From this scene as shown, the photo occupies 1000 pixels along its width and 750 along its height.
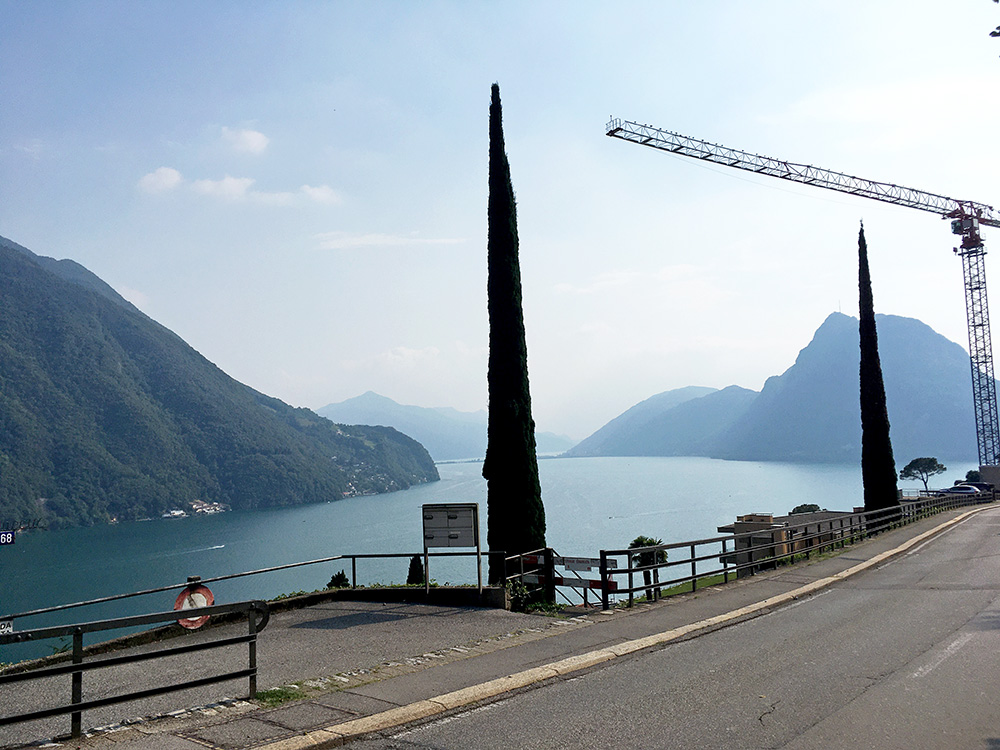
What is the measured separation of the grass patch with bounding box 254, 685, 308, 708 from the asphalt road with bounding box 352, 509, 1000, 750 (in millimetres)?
1432

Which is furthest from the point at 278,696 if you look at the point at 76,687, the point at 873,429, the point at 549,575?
the point at 873,429

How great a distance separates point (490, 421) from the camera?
18234 mm

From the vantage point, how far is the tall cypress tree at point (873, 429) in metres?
36.8

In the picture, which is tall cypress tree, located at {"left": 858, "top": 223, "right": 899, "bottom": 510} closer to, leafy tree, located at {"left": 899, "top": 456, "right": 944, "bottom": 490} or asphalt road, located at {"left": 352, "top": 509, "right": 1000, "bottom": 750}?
asphalt road, located at {"left": 352, "top": 509, "right": 1000, "bottom": 750}

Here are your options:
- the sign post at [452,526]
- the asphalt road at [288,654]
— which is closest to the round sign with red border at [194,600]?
the asphalt road at [288,654]

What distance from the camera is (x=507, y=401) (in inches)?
737

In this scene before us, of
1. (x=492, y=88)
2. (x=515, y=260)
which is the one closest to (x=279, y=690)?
(x=515, y=260)

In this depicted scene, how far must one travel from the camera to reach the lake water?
83.5 meters

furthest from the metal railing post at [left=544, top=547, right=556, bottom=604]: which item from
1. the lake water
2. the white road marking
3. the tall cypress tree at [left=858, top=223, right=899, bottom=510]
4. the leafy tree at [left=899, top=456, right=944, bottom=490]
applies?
the leafy tree at [left=899, top=456, right=944, bottom=490]

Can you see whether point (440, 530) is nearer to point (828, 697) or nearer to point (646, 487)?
point (828, 697)

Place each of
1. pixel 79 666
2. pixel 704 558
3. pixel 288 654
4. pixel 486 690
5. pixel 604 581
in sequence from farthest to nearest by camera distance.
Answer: pixel 704 558
pixel 604 581
pixel 288 654
pixel 486 690
pixel 79 666

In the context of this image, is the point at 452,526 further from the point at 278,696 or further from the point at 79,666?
the point at 79,666

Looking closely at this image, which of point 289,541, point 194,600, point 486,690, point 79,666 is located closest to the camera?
point 79,666

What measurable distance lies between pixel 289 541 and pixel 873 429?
105 meters
